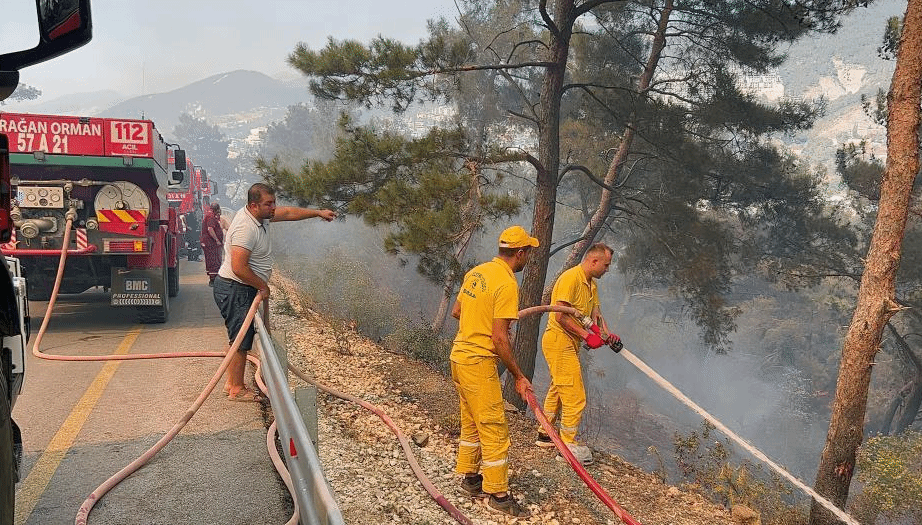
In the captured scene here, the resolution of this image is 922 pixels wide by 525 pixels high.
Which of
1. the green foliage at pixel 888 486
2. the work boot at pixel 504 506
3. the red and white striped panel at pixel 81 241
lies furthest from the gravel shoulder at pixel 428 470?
the green foliage at pixel 888 486

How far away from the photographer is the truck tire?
2.25m

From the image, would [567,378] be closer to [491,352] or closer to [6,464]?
[491,352]

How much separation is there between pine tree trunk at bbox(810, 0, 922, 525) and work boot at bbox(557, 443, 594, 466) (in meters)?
2.90

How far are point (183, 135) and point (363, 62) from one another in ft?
390

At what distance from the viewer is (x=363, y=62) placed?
10508mm

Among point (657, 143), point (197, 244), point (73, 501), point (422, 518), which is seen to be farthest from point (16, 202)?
point (197, 244)

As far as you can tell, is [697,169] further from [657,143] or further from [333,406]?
[333,406]

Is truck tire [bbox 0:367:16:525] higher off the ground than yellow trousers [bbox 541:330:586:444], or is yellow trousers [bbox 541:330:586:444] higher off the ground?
truck tire [bbox 0:367:16:525]

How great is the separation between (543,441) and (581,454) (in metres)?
0.39

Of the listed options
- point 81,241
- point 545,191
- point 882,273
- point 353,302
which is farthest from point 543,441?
point 353,302

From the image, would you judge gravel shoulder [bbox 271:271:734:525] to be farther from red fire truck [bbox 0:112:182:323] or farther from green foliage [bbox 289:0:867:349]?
green foliage [bbox 289:0:867:349]

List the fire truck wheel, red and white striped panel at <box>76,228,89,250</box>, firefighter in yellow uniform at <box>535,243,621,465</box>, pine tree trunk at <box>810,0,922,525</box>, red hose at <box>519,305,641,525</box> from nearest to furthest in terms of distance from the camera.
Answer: red hose at <box>519,305,641,525</box> < firefighter in yellow uniform at <box>535,243,621,465</box> < pine tree trunk at <box>810,0,922,525</box> < red and white striped panel at <box>76,228,89,250</box> < the fire truck wheel

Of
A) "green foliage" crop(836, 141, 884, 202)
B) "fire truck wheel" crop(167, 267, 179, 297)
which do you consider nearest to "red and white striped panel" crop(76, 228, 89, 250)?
"fire truck wheel" crop(167, 267, 179, 297)

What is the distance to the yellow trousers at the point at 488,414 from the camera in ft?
14.2
